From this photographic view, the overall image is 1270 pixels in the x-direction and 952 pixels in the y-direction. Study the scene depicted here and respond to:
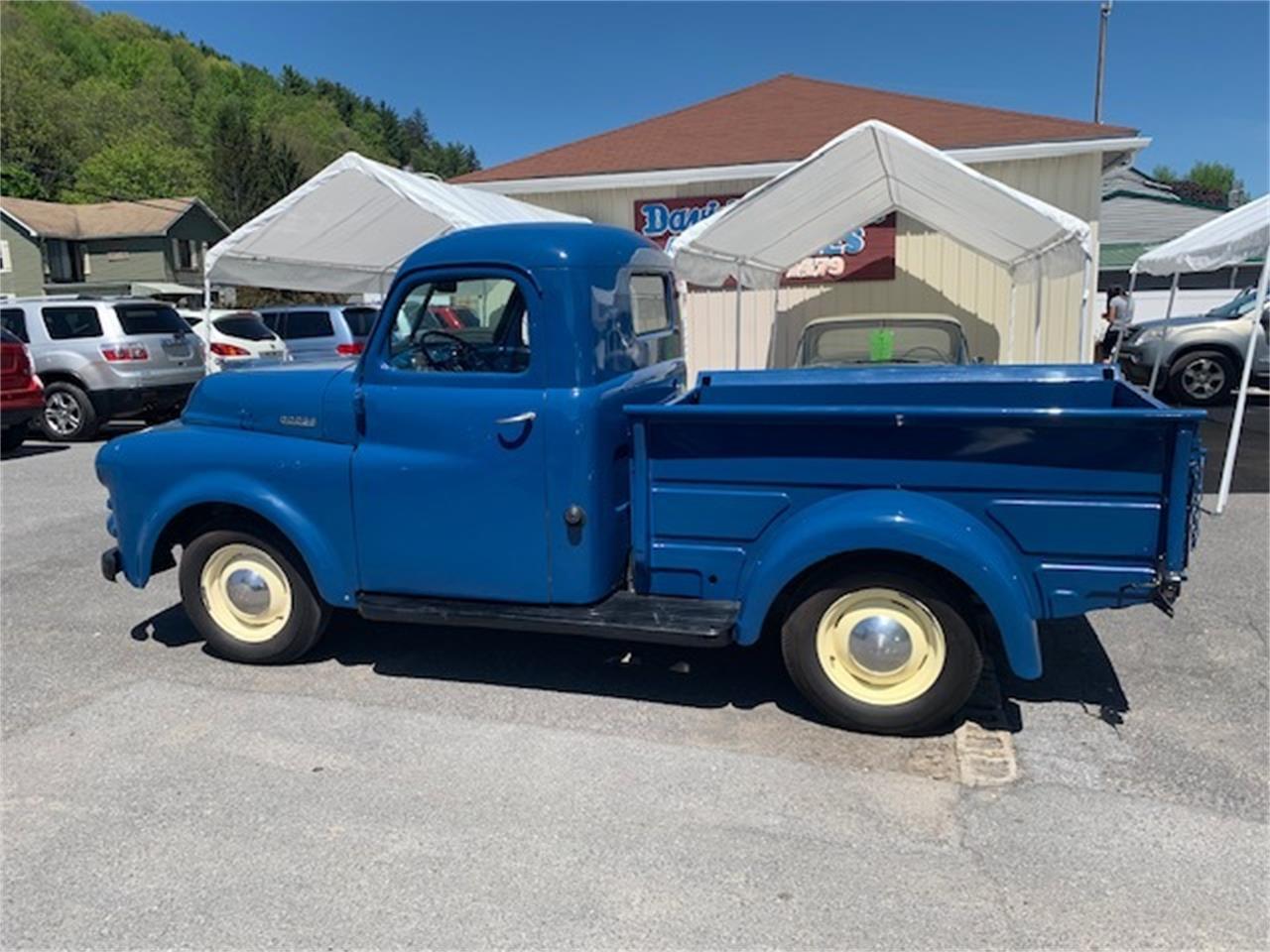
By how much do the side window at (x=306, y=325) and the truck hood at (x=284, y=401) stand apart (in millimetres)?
10134

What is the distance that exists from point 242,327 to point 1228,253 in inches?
503

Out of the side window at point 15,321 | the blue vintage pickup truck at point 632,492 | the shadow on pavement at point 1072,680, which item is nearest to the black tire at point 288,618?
the blue vintage pickup truck at point 632,492

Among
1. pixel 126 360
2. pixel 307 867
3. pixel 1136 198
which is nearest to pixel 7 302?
pixel 126 360

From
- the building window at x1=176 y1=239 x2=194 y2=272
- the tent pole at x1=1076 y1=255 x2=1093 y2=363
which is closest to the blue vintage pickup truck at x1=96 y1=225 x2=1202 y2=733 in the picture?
the tent pole at x1=1076 y1=255 x2=1093 y2=363

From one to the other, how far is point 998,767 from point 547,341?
247 centimetres

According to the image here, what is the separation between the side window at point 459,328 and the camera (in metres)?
4.04

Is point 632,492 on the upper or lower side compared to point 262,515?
upper

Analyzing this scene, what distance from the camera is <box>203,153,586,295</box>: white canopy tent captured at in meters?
9.06

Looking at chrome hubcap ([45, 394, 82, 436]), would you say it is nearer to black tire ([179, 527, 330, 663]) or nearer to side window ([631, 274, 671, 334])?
black tire ([179, 527, 330, 663])

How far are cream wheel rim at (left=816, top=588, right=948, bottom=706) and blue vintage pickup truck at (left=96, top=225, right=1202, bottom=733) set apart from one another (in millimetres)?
11

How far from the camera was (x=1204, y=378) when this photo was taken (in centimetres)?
1371

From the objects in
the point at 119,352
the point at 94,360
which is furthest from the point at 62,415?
the point at 119,352

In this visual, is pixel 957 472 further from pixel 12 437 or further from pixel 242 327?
pixel 242 327

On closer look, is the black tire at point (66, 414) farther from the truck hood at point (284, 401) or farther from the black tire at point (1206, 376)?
the black tire at point (1206, 376)
